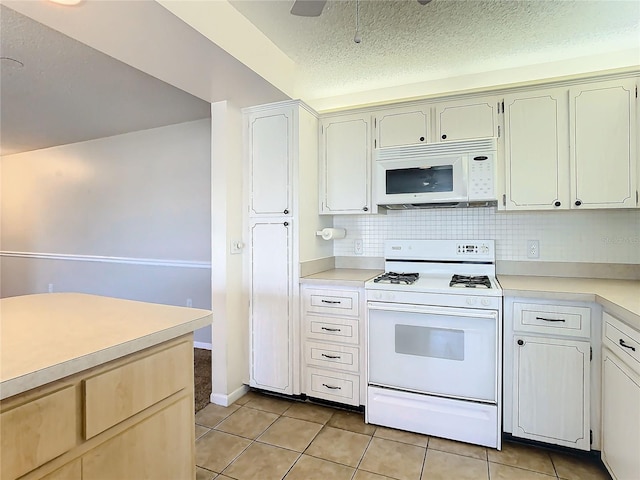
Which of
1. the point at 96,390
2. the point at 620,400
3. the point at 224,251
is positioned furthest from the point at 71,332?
the point at 620,400

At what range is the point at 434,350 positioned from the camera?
2.15 metres

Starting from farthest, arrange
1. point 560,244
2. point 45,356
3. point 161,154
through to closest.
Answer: point 161,154 → point 560,244 → point 45,356

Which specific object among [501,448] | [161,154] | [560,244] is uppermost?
[161,154]

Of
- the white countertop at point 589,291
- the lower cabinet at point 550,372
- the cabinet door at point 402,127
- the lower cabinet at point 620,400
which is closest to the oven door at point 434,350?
the lower cabinet at point 550,372

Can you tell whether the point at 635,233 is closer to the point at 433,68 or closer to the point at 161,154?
the point at 433,68

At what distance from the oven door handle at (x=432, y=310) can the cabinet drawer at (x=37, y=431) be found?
5.54 feet

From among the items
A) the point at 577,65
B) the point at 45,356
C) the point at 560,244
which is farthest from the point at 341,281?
the point at 577,65

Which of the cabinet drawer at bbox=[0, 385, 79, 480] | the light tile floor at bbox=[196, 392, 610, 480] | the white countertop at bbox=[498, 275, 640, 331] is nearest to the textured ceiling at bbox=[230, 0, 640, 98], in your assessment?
the white countertop at bbox=[498, 275, 640, 331]

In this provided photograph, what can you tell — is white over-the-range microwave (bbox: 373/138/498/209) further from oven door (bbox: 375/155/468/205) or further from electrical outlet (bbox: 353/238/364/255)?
electrical outlet (bbox: 353/238/364/255)

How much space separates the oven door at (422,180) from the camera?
237 cm

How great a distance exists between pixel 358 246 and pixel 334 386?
1.16m

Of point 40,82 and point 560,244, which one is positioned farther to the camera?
point 40,82

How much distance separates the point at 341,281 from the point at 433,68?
Answer: 1741 millimetres

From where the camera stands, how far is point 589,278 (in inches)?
95.0
